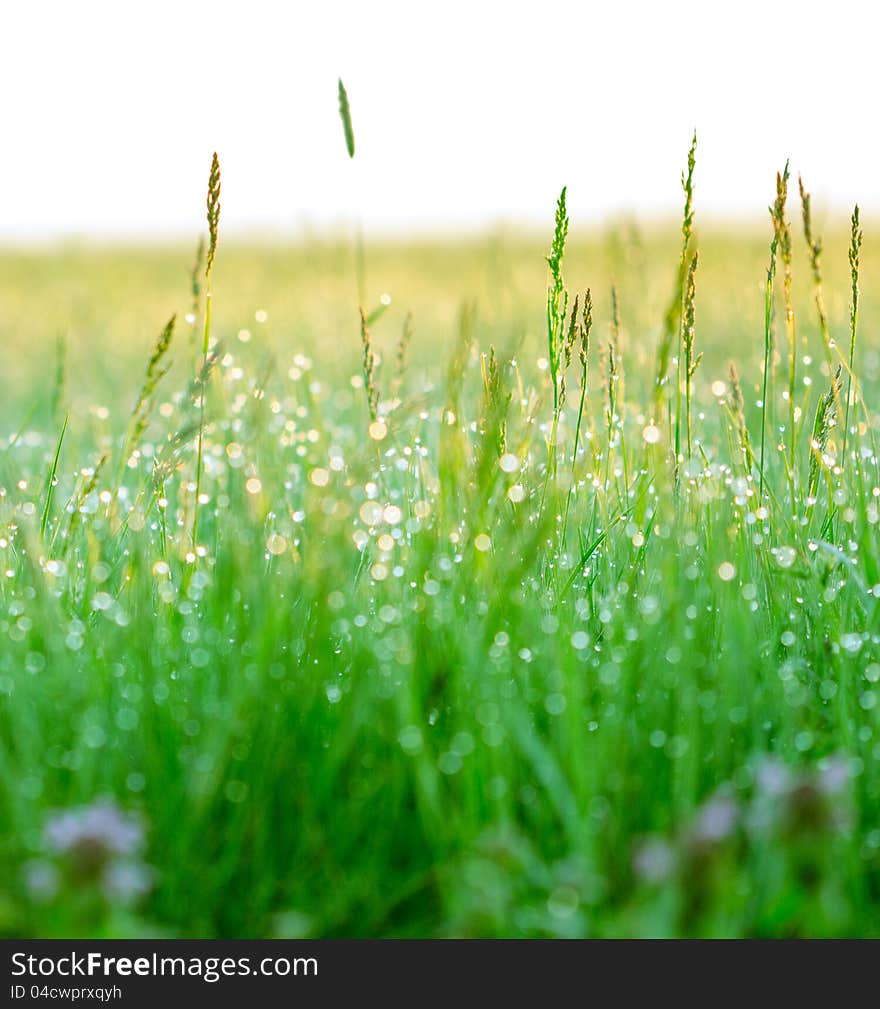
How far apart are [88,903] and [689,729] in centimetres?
72

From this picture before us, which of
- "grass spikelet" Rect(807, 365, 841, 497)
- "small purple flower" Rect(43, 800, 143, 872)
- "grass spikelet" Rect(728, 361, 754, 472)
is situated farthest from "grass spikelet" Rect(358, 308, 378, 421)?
"small purple flower" Rect(43, 800, 143, 872)

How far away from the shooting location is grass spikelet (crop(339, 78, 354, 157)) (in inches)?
72.7

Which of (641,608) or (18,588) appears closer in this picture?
(641,608)

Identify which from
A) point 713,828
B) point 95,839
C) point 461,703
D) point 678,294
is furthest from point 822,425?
point 95,839

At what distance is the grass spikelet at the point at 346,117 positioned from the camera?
6.06ft

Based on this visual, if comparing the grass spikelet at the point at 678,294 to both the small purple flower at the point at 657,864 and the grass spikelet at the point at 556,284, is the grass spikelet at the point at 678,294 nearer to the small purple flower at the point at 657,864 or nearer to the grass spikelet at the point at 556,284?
the grass spikelet at the point at 556,284

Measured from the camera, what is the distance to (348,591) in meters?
1.53

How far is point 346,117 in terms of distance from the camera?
187cm

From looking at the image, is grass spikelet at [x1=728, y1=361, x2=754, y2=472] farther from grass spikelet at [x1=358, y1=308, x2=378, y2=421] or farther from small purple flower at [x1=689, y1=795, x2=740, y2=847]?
small purple flower at [x1=689, y1=795, x2=740, y2=847]

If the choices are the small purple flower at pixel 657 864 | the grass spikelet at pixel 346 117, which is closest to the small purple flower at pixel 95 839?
the small purple flower at pixel 657 864

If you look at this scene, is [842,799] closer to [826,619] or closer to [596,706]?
[596,706]

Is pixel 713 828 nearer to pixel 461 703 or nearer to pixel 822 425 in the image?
pixel 461 703

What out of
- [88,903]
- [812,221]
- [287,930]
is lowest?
[287,930]

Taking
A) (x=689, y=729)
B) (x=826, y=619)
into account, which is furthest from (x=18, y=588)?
(x=826, y=619)
